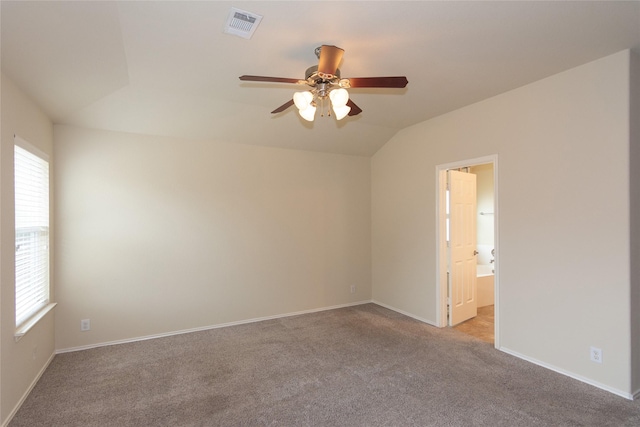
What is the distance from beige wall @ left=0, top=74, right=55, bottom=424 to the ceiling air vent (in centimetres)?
163

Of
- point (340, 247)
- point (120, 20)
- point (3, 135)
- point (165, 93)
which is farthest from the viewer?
point (340, 247)

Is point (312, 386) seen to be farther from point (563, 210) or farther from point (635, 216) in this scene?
point (635, 216)

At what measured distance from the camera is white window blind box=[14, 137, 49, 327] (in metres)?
2.59

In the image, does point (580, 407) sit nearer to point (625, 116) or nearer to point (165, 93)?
point (625, 116)

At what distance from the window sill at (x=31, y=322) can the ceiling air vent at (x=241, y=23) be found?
8.87 feet

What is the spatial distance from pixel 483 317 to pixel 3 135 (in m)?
5.43

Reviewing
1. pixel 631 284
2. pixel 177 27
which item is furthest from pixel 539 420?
pixel 177 27

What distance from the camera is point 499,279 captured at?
3.39 metres

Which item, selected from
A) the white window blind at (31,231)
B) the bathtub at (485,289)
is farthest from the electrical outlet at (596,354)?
the white window blind at (31,231)

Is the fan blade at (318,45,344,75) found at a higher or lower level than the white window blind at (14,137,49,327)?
higher

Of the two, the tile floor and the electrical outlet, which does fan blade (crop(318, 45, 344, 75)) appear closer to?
the electrical outlet

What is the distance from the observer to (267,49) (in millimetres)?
2424

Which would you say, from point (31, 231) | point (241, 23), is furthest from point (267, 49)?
point (31, 231)

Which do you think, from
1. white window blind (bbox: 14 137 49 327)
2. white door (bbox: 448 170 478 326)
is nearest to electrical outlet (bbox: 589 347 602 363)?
white door (bbox: 448 170 478 326)
